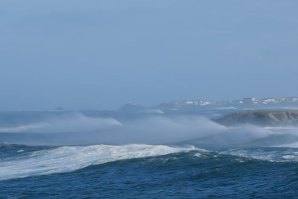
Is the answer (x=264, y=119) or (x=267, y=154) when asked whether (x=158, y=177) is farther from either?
(x=264, y=119)

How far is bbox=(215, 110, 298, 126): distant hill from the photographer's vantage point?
73.0m

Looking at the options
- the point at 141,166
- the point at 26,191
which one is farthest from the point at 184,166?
the point at 26,191

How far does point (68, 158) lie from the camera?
3453 centimetres

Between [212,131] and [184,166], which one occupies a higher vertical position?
[212,131]

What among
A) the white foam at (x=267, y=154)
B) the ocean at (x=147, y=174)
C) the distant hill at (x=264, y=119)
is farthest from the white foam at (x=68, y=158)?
the distant hill at (x=264, y=119)

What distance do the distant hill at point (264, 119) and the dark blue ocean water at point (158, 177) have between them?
39.0 meters

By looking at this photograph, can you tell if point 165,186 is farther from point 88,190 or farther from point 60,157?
point 60,157

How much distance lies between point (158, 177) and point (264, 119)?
163 feet

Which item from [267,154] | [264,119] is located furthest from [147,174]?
[264,119]

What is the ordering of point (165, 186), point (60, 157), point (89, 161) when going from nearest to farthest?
1. point (165, 186)
2. point (89, 161)
3. point (60, 157)

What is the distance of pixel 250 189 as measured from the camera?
891 inches

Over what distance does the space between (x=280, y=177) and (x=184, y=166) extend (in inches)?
193

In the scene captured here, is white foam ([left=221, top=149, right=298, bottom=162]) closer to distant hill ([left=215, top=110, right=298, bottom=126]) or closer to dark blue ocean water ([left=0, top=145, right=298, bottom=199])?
dark blue ocean water ([left=0, top=145, right=298, bottom=199])

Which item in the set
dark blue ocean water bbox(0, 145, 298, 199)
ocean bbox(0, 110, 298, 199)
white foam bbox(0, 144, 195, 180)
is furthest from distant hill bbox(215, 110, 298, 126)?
dark blue ocean water bbox(0, 145, 298, 199)
